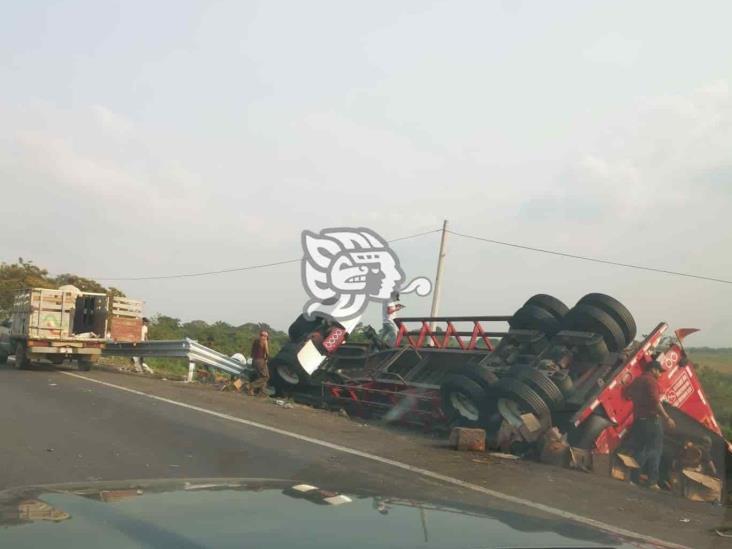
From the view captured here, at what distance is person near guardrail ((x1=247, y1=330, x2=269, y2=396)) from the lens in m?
17.4

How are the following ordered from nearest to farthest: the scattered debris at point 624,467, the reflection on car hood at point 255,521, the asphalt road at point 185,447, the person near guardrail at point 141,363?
the reflection on car hood at point 255,521 → the asphalt road at point 185,447 → the scattered debris at point 624,467 → the person near guardrail at point 141,363

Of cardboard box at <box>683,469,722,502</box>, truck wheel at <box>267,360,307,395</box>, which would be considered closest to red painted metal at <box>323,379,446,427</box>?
truck wheel at <box>267,360,307,395</box>

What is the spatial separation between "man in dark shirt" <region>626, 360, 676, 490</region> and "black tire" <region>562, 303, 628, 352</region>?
99cm

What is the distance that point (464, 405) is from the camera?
12.1m

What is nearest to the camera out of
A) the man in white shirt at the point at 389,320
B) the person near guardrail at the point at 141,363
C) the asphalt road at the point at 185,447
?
the asphalt road at the point at 185,447

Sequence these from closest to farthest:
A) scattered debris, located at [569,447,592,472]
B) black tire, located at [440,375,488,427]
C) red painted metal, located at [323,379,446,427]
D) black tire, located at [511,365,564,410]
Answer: scattered debris, located at [569,447,592,472]
black tire, located at [511,365,564,410]
black tire, located at [440,375,488,427]
red painted metal, located at [323,379,446,427]

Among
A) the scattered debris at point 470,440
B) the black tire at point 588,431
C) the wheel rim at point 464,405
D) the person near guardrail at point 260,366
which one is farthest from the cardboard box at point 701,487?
the person near guardrail at point 260,366

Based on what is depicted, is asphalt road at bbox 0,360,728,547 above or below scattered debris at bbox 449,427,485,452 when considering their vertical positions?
below

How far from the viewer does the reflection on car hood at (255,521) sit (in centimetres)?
251

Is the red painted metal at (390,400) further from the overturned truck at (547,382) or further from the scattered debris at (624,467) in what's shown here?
the scattered debris at (624,467)

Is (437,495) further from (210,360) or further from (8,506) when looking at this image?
(210,360)

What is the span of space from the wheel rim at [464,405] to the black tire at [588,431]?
166 cm

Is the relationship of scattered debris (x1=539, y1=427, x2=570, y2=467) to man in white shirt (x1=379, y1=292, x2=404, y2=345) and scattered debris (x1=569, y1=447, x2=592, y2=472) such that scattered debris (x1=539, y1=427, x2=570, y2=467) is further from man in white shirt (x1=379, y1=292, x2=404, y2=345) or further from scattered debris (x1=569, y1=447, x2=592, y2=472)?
man in white shirt (x1=379, y1=292, x2=404, y2=345)

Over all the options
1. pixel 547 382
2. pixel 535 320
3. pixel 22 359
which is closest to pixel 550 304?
pixel 535 320
